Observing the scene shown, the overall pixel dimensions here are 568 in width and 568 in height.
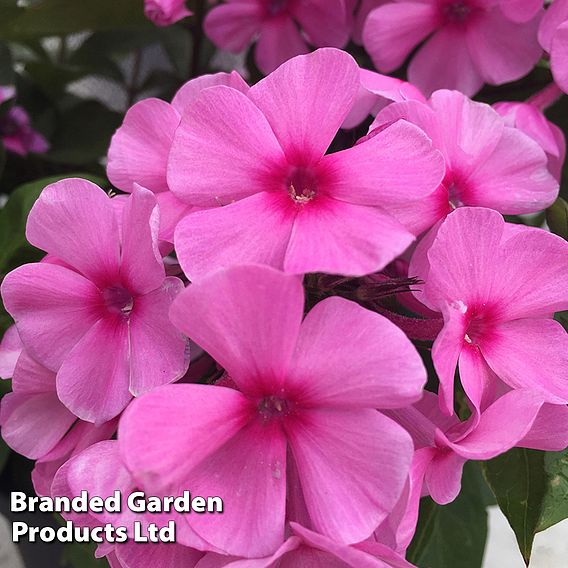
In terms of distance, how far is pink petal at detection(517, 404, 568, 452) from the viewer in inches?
7.7

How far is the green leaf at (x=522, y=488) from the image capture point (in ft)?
0.78

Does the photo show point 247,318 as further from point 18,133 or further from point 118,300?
point 18,133

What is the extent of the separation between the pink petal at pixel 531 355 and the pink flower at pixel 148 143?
0.12m

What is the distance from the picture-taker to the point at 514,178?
9.5 inches

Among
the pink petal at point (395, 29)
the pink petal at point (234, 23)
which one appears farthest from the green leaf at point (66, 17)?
the pink petal at point (395, 29)

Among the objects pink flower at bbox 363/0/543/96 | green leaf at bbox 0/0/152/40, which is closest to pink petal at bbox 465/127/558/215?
pink flower at bbox 363/0/543/96

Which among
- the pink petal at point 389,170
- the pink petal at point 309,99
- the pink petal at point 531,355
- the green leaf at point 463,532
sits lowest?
the green leaf at point 463,532

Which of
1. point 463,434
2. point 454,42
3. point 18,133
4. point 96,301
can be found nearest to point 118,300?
point 96,301

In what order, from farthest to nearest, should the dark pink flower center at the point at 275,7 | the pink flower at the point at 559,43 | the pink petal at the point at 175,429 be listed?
1. the dark pink flower center at the point at 275,7
2. the pink flower at the point at 559,43
3. the pink petal at the point at 175,429

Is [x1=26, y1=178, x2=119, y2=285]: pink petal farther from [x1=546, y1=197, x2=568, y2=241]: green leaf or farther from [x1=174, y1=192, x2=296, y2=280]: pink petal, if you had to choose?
[x1=546, y1=197, x2=568, y2=241]: green leaf

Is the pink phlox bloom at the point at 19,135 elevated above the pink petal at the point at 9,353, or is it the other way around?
the pink petal at the point at 9,353

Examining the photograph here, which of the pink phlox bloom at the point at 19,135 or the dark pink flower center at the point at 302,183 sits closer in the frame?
the dark pink flower center at the point at 302,183

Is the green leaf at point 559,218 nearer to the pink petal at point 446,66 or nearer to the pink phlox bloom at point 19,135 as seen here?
the pink petal at point 446,66

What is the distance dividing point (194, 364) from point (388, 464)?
0.10m
